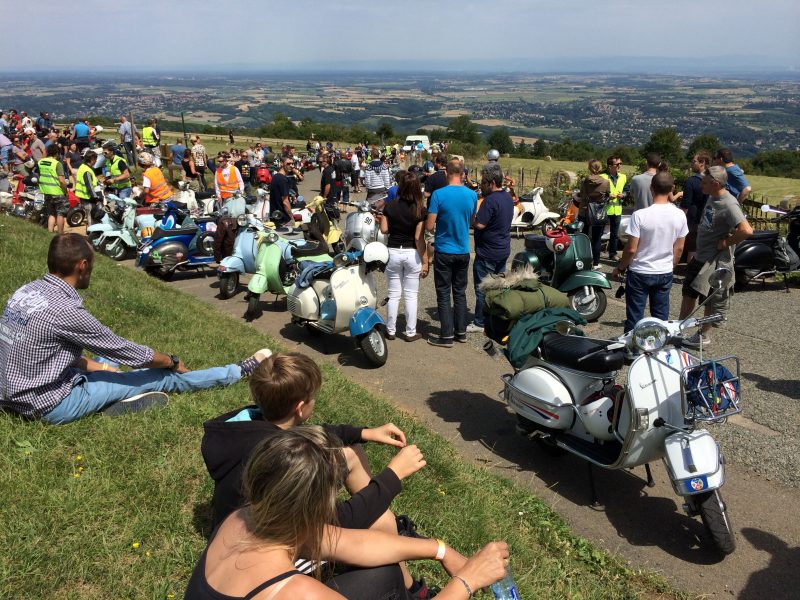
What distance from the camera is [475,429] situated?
17.0 ft

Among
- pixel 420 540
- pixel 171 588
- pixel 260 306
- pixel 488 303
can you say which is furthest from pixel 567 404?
pixel 260 306

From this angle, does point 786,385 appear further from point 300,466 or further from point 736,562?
point 300,466

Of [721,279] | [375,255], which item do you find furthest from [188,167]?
[721,279]

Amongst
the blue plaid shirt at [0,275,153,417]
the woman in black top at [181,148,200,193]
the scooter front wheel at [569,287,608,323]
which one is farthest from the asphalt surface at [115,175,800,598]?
the woman in black top at [181,148,200,193]

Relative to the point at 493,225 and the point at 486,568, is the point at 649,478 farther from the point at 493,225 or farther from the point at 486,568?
the point at 493,225

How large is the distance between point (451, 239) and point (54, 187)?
8.27 meters

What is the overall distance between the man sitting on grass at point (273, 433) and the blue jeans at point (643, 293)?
370cm

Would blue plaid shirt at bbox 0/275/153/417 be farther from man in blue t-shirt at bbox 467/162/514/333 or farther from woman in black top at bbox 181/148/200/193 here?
woman in black top at bbox 181/148/200/193

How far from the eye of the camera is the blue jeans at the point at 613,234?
10.5m

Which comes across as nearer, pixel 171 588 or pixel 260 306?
pixel 171 588

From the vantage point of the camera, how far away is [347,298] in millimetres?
6578

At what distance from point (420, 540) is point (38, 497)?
2135 millimetres

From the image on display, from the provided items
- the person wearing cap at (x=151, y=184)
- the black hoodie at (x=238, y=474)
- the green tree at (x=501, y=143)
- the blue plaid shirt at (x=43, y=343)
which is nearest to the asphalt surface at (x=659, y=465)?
the black hoodie at (x=238, y=474)

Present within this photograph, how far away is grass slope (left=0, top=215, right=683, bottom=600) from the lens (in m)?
2.92
